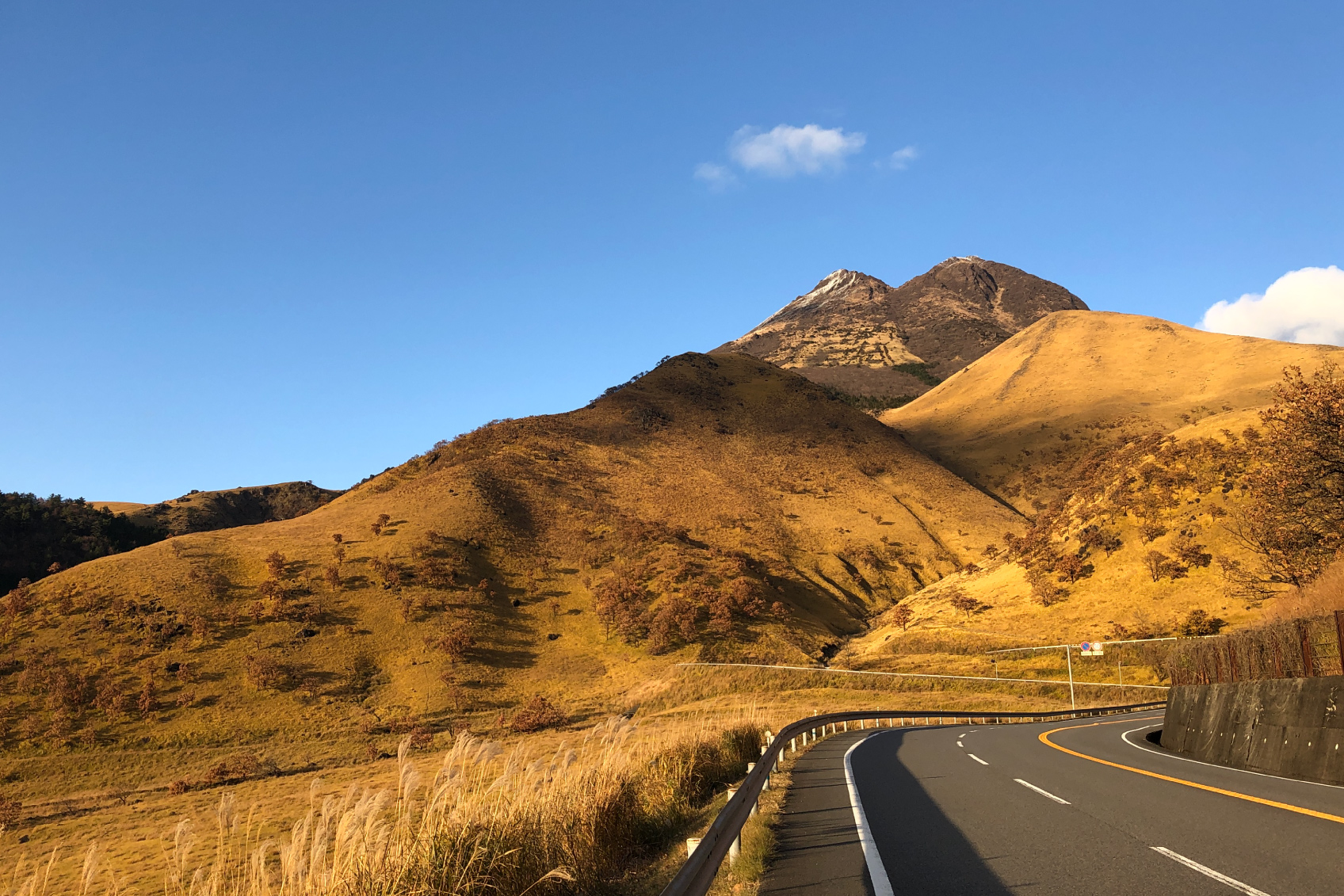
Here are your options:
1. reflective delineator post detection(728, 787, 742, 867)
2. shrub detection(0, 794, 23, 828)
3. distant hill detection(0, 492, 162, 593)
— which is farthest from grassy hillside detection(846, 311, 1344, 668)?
distant hill detection(0, 492, 162, 593)

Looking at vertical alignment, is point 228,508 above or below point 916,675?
above

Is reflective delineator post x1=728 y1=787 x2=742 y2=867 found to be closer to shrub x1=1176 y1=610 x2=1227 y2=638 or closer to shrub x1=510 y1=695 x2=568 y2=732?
shrub x1=510 y1=695 x2=568 y2=732

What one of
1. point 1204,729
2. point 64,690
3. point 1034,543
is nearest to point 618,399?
point 1034,543

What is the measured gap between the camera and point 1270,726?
14453 mm

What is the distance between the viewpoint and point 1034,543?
7456 cm

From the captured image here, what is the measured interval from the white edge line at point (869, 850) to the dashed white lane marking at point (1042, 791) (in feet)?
8.59

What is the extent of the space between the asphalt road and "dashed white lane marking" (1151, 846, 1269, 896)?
1.1 inches

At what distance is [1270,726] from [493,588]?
2270 inches

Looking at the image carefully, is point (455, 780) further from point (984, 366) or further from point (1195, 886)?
point (984, 366)

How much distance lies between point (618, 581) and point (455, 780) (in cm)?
6081

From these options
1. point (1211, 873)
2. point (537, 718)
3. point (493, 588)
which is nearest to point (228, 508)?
point (493, 588)

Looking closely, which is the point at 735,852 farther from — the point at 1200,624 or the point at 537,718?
the point at 1200,624

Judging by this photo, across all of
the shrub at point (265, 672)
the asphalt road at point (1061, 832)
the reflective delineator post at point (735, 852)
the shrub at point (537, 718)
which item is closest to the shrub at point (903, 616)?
the shrub at point (537, 718)

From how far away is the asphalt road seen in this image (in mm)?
6855
